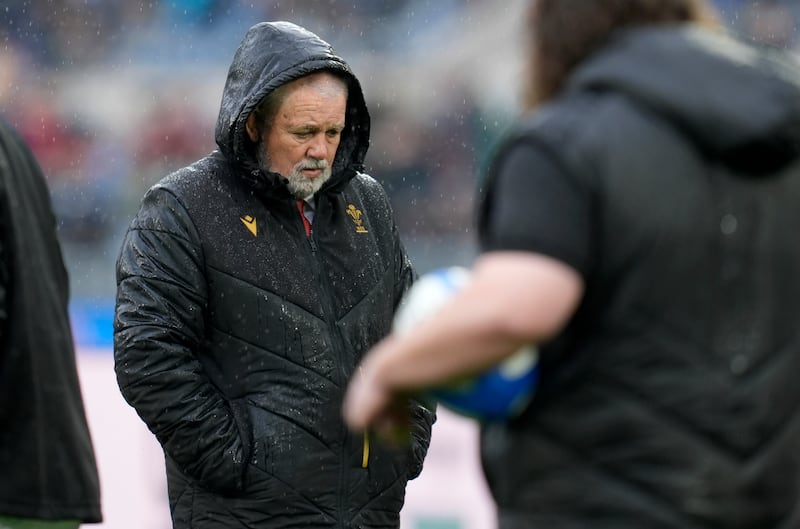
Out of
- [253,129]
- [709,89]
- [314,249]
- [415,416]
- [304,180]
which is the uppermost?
[709,89]

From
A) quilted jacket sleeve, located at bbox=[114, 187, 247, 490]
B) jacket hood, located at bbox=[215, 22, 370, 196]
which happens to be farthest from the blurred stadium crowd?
quilted jacket sleeve, located at bbox=[114, 187, 247, 490]

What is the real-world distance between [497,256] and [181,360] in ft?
5.59

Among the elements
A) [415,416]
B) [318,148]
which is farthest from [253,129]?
[415,416]

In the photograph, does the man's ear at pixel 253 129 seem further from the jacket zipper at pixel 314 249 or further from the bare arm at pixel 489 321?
the bare arm at pixel 489 321

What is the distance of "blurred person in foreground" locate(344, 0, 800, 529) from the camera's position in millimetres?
2125

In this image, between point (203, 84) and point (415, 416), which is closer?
point (415, 416)

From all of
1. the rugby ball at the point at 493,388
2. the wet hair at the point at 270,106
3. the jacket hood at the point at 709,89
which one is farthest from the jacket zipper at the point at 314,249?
the jacket hood at the point at 709,89

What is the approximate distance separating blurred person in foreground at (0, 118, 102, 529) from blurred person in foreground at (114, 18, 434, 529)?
746 millimetres

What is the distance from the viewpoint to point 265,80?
153 inches

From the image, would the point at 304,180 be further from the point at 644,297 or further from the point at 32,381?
the point at 644,297

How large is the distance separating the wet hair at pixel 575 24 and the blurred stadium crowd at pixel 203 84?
8.75 metres

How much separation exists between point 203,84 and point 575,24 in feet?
35.5

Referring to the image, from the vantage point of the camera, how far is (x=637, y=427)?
2182 millimetres

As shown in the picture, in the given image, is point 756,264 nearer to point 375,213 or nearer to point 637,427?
point 637,427
